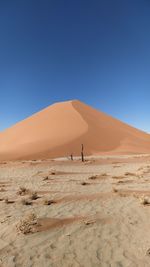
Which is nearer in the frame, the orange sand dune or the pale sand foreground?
the pale sand foreground

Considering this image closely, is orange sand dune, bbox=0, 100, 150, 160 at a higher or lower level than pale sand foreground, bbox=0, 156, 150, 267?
higher

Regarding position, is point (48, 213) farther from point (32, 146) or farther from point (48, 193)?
point (32, 146)

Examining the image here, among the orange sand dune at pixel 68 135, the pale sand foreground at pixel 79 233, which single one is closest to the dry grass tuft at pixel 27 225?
the pale sand foreground at pixel 79 233

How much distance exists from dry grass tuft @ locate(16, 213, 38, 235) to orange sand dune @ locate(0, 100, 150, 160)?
40643 mm

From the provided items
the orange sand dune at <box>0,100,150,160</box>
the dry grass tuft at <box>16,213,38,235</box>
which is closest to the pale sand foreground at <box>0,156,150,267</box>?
the dry grass tuft at <box>16,213,38,235</box>

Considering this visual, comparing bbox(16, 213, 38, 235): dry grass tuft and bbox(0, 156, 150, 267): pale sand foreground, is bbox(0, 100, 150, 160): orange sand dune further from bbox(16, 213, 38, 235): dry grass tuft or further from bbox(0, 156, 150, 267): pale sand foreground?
bbox(16, 213, 38, 235): dry grass tuft

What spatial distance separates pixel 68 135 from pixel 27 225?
5380 cm

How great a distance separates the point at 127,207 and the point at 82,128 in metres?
56.0

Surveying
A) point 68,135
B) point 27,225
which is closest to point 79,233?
point 27,225

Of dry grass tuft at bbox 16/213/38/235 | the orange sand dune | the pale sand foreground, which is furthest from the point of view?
the orange sand dune

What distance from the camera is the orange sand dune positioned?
53.1 meters

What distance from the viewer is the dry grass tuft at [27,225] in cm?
676

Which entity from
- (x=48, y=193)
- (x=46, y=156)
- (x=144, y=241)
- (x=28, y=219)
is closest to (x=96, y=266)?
(x=144, y=241)

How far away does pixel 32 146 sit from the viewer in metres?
55.6
